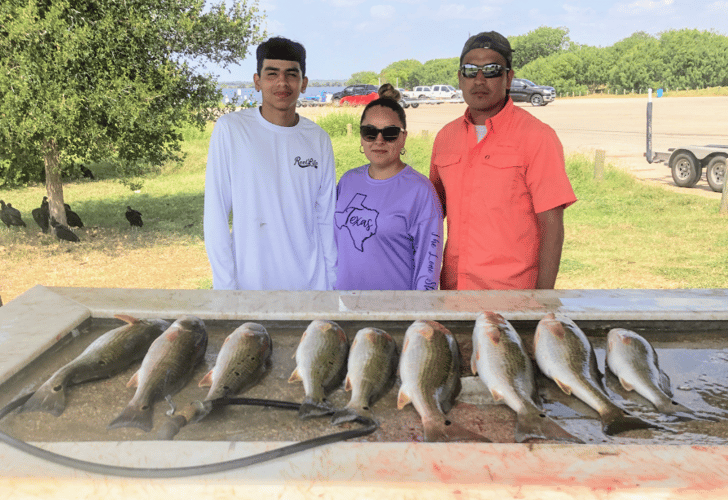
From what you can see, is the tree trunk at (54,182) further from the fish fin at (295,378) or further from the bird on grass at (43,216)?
the fish fin at (295,378)

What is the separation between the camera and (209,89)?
10227mm

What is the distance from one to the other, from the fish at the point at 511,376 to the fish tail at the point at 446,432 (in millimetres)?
126

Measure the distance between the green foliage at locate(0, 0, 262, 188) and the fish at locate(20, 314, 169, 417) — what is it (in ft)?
22.6

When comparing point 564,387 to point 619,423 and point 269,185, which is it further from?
point 269,185

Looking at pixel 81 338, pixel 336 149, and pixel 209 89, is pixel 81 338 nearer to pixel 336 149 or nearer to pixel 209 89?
pixel 209 89

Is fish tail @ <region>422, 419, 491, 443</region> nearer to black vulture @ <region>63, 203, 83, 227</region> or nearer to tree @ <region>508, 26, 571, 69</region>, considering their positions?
black vulture @ <region>63, 203, 83, 227</region>

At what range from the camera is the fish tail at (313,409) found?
180cm

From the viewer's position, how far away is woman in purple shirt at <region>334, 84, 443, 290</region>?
10.3ft

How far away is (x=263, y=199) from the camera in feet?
10.7

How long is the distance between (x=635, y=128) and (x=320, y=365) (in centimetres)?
2768

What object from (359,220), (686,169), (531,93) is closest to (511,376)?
(359,220)

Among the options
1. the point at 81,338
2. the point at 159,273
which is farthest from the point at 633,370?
the point at 159,273

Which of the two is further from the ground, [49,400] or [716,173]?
[49,400]

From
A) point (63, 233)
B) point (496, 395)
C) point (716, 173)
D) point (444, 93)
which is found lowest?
point (63, 233)
